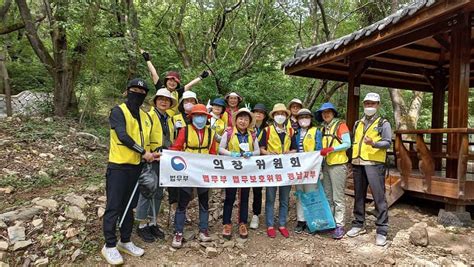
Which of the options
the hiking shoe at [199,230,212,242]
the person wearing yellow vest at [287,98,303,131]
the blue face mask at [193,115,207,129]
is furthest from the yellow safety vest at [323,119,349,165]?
the hiking shoe at [199,230,212,242]

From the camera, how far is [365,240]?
445 cm

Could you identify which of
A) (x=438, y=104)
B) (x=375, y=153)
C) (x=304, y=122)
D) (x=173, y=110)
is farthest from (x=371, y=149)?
(x=438, y=104)

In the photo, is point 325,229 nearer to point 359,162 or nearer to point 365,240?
point 365,240

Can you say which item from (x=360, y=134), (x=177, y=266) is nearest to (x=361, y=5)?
(x=360, y=134)

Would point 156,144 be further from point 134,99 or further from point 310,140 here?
point 310,140

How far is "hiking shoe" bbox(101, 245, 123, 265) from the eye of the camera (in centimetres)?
345

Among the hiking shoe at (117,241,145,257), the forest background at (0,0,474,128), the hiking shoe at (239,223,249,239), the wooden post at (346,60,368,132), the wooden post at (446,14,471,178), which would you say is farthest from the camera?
the forest background at (0,0,474,128)

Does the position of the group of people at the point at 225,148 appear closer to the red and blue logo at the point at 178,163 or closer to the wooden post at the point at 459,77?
the red and blue logo at the point at 178,163

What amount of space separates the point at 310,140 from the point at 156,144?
2.16 metres

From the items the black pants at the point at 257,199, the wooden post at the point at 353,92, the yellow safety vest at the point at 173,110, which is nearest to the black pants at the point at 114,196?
the yellow safety vest at the point at 173,110

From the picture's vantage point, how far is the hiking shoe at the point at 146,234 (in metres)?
4.07

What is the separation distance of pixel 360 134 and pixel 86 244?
3729mm

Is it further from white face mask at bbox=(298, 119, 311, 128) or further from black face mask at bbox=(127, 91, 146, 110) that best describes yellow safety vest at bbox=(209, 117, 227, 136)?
black face mask at bbox=(127, 91, 146, 110)

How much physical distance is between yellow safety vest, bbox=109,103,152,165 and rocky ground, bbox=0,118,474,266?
1.11m
